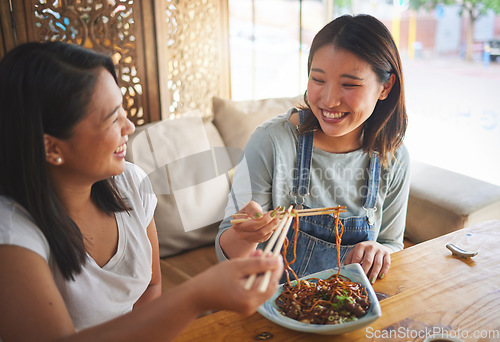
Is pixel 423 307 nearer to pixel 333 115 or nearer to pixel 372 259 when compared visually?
pixel 372 259

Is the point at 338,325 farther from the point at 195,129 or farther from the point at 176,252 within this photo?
the point at 195,129

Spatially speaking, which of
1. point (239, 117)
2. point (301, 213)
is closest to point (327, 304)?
point (301, 213)

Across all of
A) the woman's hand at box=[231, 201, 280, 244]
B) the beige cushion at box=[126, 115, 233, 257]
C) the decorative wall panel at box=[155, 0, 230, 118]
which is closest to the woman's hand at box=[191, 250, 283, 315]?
the woman's hand at box=[231, 201, 280, 244]

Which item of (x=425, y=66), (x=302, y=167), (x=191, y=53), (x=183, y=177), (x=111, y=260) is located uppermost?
(x=191, y=53)

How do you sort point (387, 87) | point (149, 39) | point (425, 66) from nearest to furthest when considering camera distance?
point (387, 87)
point (149, 39)
point (425, 66)

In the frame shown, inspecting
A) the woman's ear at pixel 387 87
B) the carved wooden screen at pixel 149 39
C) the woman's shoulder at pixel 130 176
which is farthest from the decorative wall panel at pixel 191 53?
the woman's ear at pixel 387 87

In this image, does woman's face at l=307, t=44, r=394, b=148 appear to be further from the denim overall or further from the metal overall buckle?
A: the metal overall buckle

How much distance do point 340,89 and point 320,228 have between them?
0.50 metres

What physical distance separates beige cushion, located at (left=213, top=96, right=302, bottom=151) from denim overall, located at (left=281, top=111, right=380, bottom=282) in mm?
882

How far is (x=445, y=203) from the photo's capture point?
232cm

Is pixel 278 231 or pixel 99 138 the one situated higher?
pixel 99 138

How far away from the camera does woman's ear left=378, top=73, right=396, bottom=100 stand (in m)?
1.61

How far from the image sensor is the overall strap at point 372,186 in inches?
66.1

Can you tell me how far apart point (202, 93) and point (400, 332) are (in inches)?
81.5
